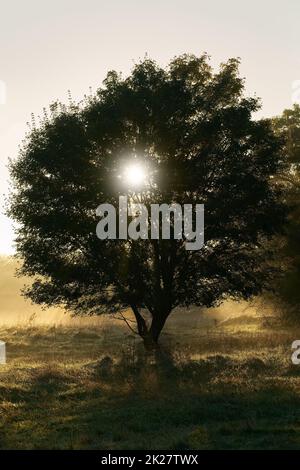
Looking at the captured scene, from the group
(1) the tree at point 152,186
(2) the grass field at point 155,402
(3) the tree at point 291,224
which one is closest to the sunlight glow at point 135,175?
(1) the tree at point 152,186

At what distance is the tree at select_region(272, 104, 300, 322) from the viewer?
45.7m

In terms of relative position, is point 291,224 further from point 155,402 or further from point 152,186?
point 155,402

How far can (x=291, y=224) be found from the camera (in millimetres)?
44969

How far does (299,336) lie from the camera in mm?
43594

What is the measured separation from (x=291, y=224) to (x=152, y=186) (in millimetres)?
15850

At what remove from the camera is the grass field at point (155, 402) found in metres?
15.4

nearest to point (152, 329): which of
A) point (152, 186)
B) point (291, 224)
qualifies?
point (152, 186)

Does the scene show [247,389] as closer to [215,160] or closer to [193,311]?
[215,160]

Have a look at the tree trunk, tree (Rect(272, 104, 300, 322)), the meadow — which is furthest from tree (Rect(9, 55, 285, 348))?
tree (Rect(272, 104, 300, 322))

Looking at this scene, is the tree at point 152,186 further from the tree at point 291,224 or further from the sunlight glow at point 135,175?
the tree at point 291,224

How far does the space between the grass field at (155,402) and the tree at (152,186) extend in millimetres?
4015

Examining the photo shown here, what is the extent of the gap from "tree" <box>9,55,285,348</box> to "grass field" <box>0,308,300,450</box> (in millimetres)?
4015

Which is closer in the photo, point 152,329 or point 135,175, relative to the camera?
point 135,175

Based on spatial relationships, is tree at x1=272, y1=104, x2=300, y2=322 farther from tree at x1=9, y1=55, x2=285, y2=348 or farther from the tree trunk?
the tree trunk
